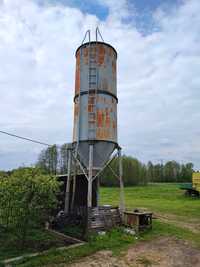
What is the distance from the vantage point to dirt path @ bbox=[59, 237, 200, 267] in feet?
20.1

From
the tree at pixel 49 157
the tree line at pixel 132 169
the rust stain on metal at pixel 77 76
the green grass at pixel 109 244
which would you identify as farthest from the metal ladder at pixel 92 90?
the tree at pixel 49 157

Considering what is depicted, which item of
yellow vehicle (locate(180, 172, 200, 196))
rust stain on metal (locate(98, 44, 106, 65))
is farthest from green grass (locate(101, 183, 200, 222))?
rust stain on metal (locate(98, 44, 106, 65))

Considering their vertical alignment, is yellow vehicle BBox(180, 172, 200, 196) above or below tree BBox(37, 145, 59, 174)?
below

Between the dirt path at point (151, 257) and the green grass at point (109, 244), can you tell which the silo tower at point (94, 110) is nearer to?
the green grass at point (109, 244)

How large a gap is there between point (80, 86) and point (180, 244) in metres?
6.54

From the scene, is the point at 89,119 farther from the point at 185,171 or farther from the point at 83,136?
the point at 185,171

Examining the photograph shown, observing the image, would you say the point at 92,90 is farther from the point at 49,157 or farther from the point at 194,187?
the point at 49,157

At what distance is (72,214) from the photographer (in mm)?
9469

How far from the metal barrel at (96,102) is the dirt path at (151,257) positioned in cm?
331

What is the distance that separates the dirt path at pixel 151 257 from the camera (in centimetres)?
613

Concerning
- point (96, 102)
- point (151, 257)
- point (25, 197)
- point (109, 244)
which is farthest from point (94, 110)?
point (151, 257)

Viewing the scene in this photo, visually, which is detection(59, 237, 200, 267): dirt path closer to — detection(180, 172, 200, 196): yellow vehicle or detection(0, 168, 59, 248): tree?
detection(0, 168, 59, 248): tree

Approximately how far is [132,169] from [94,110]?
37.4 m

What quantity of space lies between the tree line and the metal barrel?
33.9ft
